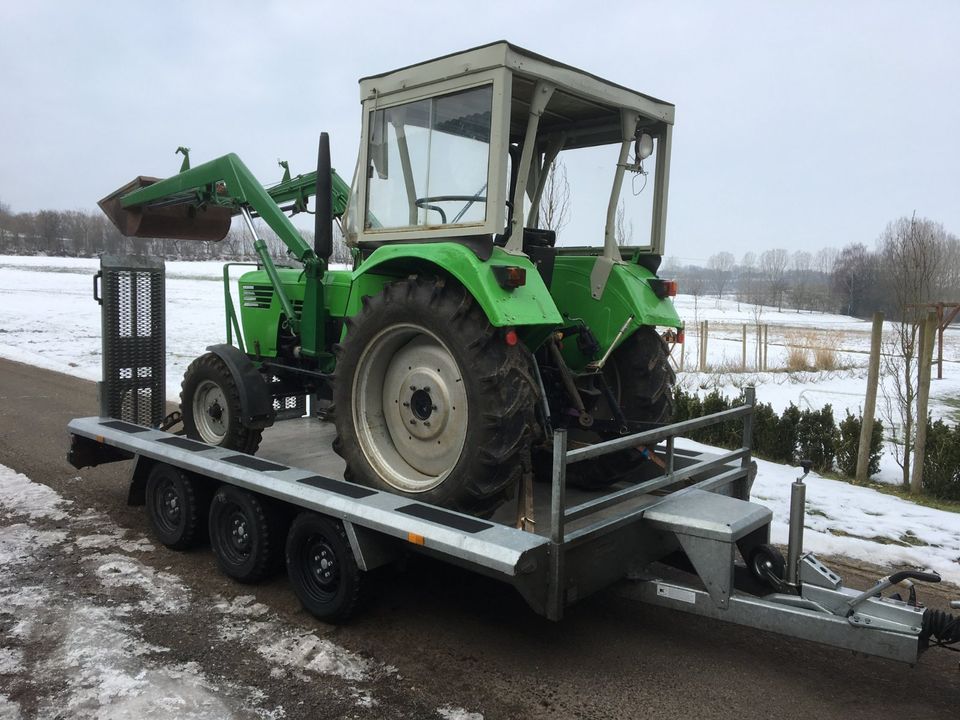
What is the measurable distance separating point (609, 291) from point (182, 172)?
3.79 meters

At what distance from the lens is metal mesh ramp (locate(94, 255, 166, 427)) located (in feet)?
19.5

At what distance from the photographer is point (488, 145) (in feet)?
12.5

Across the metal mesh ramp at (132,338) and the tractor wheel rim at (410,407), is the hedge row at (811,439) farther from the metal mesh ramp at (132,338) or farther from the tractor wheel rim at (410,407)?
the metal mesh ramp at (132,338)

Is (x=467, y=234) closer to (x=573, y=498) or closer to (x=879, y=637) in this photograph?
(x=573, y=498)

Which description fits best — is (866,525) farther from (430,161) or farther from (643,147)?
(430,161)

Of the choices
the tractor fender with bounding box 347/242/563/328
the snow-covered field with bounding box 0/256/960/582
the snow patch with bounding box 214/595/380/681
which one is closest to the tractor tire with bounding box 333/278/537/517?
the tractor fender with bounding box 347/242/563/328

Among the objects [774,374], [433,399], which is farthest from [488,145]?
[774,374]

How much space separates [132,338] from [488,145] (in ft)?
12.6

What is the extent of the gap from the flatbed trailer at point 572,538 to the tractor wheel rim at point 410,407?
0.35 meters

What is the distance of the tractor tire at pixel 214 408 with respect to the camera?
5344mm

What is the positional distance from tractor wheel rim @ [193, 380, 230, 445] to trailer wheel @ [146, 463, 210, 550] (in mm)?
474

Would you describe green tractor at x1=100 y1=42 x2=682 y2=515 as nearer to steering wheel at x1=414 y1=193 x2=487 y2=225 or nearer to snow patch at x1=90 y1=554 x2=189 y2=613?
steering wheel at x1=414 y1=193 x2=487 y2=225

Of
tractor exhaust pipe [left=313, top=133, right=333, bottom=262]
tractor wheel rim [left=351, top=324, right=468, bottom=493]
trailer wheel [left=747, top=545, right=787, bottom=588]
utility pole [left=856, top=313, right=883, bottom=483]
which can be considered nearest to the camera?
trailer wheel [left=747, top=545, right=787, bottom=588]

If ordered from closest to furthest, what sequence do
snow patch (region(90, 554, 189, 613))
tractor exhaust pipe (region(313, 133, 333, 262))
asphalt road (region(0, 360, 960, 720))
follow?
asphalt road (region(0, 360, 960, 720)) → snow patch (region(90, 554, 189, 613)) → tractor exhaust pipe (region(313, 133, 333, 262))
